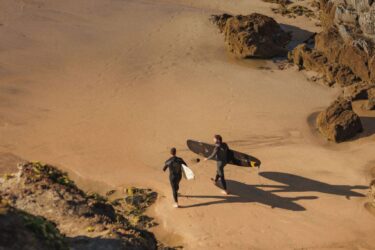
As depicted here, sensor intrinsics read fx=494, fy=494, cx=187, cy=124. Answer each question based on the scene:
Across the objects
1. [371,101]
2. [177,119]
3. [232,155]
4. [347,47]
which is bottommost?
[232,155]

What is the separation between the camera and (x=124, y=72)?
2228cm

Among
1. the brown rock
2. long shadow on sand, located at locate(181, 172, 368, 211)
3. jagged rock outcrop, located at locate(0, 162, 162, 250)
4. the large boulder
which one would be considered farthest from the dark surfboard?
the brown rock

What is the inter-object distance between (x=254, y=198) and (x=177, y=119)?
19.1 ft

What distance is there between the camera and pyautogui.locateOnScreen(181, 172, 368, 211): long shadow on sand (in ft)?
45.4

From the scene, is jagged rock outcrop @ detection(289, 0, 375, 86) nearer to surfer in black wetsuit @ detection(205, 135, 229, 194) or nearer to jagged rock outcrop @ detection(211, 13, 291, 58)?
jagged rock outcrop @ detection(211, 13, 291, 58)

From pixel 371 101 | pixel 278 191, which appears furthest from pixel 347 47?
pixel 278 191

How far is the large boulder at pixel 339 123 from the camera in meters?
17.5

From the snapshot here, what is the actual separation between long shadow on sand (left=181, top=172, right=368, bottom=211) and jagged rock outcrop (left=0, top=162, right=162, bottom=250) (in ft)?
14.6

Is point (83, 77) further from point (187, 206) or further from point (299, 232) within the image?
point (299, 232)

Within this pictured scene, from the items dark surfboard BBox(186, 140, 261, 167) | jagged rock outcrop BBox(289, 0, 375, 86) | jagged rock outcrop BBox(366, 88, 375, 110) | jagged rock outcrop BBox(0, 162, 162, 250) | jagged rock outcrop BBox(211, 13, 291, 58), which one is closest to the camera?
jagged rock outcrop BBox(0, 162, 162, 250)

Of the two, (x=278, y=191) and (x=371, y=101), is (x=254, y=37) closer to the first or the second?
(x=371, y=101)

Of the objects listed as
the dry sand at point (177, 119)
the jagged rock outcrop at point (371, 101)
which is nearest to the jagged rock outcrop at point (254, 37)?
the dry sand at point (177, 119)

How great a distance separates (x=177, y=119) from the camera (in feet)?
61.8

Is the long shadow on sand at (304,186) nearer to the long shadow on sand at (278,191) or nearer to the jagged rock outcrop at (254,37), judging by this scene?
the long shadow on sand at (278,191)
